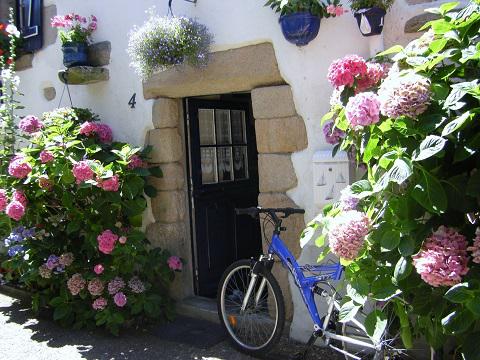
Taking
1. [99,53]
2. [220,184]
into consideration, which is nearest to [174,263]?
[220,184]

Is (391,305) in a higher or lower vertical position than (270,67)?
lower

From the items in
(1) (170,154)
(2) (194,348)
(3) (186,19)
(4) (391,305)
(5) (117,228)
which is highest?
(3) (186,19)

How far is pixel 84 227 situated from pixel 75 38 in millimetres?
1779

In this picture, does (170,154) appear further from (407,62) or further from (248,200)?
(407,62)

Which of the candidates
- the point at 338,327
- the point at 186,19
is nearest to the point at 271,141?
the point at 186,19

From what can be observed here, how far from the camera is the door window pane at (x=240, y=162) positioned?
494 centimetres

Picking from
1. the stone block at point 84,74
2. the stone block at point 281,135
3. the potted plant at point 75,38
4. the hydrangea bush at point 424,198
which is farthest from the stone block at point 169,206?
the hydrangea bush at point 424,198

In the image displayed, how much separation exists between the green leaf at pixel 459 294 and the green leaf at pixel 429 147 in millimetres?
423

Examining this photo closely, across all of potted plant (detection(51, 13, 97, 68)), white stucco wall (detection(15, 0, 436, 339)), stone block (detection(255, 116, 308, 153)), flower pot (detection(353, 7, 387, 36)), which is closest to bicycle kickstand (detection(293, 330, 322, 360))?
white stucco wall (detection(15, 0, 436, 339))

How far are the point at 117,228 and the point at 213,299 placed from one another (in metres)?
1.09

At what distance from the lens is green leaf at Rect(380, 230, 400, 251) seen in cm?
175

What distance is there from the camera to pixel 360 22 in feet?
9.64

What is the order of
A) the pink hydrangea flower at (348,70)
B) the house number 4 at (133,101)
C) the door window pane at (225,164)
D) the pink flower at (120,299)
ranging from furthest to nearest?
1. the door window pane at (225,164)
2. the house number 4 at (133,101)
3. the pink flower at (120,299)
4. the pink hydrangea flower at (348,70)

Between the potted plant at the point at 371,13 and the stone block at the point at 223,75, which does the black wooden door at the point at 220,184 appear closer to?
the stone block at the point at 223,75
